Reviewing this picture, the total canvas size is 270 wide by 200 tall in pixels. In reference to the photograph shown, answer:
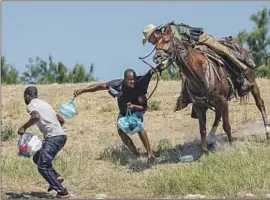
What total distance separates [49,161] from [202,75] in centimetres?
338

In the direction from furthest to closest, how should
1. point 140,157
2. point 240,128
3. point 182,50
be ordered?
point 240,128 → point 140,157 → point 182,50

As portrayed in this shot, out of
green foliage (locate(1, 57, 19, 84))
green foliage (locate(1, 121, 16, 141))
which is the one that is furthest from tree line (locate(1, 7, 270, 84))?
green foliage (locate(1, 121, 16, 141))

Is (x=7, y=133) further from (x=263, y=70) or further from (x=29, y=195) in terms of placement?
(x=263, y=70)

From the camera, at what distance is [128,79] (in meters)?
12.5

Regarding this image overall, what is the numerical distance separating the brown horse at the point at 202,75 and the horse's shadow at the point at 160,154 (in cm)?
46

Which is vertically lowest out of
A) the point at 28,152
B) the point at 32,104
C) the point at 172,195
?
the point at 172,195

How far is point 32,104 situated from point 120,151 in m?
3.57

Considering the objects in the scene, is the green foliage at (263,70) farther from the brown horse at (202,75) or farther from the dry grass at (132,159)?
the brown horse at (202,75)

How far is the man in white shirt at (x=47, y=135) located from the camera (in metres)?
10.6

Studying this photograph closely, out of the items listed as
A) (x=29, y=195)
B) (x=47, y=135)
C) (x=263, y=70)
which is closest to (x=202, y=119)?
(x=47, y=135)

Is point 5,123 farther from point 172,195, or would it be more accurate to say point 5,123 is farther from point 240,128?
point 172,195

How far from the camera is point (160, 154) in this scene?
13.6m

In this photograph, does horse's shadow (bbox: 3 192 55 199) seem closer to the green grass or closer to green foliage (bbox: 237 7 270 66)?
the green grass

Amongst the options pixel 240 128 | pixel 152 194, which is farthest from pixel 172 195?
pixel 240 128
